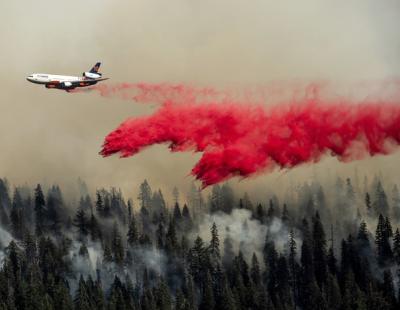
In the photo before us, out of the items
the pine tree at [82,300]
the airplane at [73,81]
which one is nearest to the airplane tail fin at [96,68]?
the airplane at [73,81]

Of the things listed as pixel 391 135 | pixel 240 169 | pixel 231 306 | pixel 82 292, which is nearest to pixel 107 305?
pixel 82 292

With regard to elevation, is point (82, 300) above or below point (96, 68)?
below

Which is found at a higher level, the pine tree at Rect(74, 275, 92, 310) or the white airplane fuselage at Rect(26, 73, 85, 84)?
the white airplane fuselage at Rect(26, 73, 85, 84)

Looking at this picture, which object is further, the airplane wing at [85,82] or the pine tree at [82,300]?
the pine tree at [82,300]

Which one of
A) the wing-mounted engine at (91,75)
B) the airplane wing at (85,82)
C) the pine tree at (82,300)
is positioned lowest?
the pine tree at (82,300)

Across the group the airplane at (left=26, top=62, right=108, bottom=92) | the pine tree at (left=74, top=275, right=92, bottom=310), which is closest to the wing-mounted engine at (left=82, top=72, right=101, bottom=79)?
the airplane at (left=26, top=62, right=108, bottom=92)

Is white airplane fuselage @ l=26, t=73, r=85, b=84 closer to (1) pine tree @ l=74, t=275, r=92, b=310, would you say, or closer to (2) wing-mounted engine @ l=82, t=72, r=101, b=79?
(2) wing-mounted engine @ l=82, t=72, r=101, b=79

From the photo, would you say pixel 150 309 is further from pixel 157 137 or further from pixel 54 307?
pixel 157 137

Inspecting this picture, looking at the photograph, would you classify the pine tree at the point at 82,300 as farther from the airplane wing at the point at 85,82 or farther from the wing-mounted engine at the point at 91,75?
the wing-mounted engine at the point at 91,75

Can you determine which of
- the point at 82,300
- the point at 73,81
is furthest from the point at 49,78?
the point at 82,300

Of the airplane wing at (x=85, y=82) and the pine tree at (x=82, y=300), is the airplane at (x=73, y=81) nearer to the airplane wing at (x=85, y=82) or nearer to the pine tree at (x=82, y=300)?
the airplane wing at (x=85, y=82)

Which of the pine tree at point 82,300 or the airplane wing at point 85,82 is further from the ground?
the airplane wing at point 85,82

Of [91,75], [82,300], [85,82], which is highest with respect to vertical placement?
[91,75]

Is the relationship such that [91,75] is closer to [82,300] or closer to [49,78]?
[49,78]
